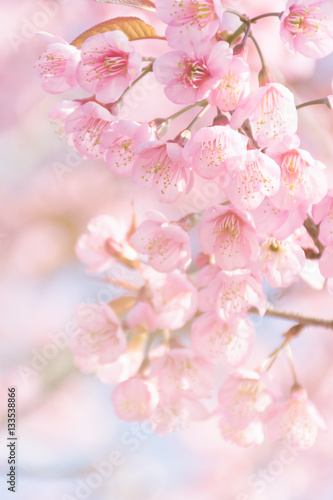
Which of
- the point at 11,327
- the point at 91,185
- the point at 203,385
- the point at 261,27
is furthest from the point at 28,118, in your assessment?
the point at 203,385

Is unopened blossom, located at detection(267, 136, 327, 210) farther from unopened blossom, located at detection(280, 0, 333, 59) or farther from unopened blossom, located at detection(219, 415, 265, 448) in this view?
unopened blossom, located at detection(219, 415, 265, 448)

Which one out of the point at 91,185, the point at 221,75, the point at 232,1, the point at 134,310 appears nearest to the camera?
the point at 221,75

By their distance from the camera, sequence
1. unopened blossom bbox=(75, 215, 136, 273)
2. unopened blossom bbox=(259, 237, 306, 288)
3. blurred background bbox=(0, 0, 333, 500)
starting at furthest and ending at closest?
1. blurred background bbox=(0, 0, 333, 500)
2. unopened blossom bbox=(75, 215, 136, 273)
3. unopened blossom bbox=(259, 237, 306, 288)

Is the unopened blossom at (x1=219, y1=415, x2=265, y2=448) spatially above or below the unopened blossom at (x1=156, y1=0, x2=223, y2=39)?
below

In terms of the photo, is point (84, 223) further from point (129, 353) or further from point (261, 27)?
point (261, 27)

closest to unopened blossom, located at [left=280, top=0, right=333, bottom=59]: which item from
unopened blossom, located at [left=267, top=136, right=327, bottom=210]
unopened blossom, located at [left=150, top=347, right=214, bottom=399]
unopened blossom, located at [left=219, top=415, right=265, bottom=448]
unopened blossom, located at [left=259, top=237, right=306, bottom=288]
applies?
unopened blossom, located at [left=267, top=136, right=327, bottom=210]

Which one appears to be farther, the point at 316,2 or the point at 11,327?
the point at 11,327

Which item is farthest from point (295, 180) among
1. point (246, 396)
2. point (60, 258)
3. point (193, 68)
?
point (60, 258)
